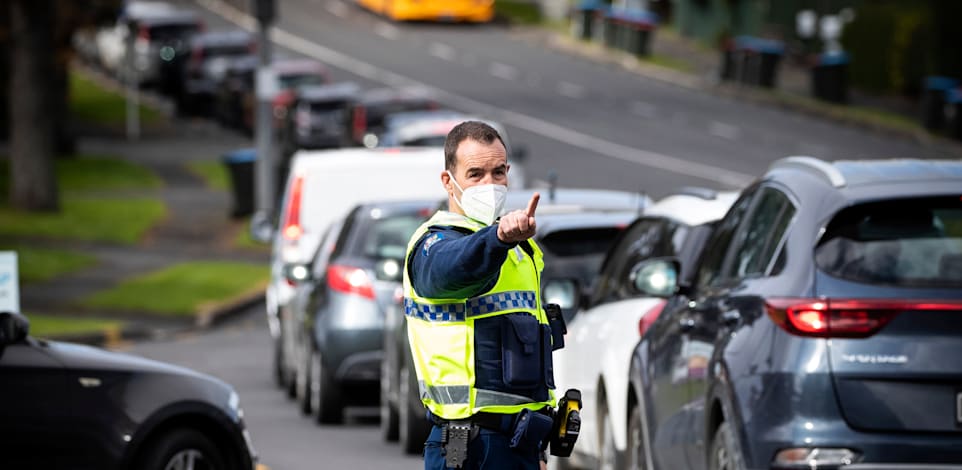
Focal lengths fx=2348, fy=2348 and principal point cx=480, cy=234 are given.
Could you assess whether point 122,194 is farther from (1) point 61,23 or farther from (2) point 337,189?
(2) point 337,189

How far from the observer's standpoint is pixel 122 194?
43000mm

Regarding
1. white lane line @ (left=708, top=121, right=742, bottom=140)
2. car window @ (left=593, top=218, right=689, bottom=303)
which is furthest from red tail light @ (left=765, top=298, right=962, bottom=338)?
white lane line @ (left=708, top=121, right=742, bottom=140)

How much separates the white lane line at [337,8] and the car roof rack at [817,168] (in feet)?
208

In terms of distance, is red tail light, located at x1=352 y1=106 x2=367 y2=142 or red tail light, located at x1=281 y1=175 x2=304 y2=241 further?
red tail light, located at x1=352 y1=106 x2=367 y2=142

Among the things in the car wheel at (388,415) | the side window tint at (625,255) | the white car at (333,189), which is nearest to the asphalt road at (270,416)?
the car wheel at (388,415)

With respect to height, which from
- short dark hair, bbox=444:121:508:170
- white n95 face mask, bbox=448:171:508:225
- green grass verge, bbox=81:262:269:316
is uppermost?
short dark hair, bbox=444:121:508:170

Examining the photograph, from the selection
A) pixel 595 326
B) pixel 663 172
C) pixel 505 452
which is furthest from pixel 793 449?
pixel 663 172

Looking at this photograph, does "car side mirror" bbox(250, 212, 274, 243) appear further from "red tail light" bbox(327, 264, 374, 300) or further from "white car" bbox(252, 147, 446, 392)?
"red tail light" bbox(327, 264, 374, 300)

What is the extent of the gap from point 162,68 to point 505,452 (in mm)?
56330

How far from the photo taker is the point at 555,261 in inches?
506

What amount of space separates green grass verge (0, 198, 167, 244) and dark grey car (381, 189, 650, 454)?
21.5 meters

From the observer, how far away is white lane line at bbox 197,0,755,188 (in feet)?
132

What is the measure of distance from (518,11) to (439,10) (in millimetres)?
3902

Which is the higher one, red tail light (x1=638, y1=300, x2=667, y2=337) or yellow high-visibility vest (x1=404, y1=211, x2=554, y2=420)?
yellow high-visibility vest (x1=404, y1=211, x2=554, y2=420)
